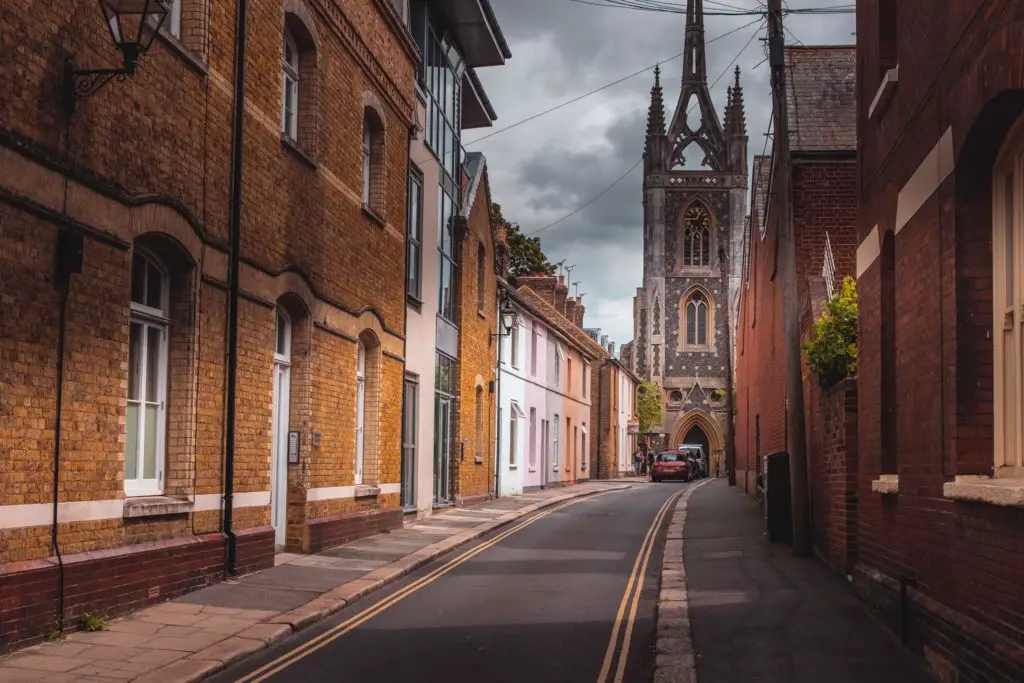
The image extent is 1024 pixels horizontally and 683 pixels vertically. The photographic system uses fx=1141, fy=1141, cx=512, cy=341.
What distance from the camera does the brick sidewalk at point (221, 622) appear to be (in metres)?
7.54

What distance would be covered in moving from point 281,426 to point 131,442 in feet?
13.3

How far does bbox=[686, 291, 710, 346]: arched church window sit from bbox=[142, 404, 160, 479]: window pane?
231 feet

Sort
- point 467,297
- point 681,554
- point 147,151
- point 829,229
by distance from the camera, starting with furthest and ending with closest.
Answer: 1. point 467,297
2. point 829,229
3. point 681,554
4. point 147,151

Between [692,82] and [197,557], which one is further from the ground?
[692,82]

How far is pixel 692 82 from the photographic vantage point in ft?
287

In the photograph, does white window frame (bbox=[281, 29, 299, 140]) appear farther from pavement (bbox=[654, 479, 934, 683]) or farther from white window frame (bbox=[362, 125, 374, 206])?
pavement (bbox=[654, 479, 934, 683])

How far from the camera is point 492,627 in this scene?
1007 centimetres

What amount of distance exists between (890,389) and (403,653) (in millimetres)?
5024

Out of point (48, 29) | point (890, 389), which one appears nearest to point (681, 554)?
point (890, 389)

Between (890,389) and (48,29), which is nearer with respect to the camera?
(48,29)

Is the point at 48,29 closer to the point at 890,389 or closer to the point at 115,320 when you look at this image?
the point at 115,320

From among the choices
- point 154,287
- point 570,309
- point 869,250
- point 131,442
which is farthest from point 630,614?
point 570,309

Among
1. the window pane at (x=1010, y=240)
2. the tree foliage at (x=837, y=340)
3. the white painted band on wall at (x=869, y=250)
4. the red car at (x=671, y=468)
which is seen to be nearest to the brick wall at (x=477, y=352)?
the tree foliage at (x=837, y=340)

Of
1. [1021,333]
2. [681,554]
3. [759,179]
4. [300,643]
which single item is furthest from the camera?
[759,179]
